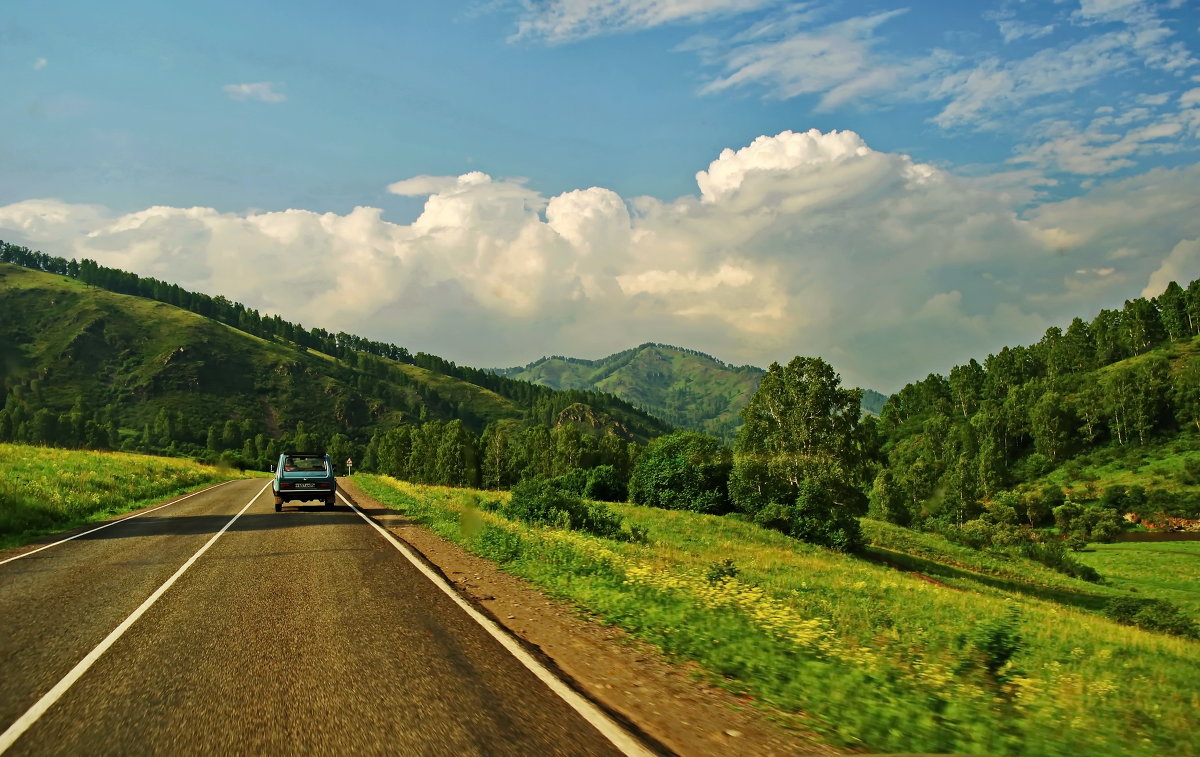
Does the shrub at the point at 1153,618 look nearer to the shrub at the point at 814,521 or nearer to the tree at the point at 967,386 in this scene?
the shrub at the point at 814,521

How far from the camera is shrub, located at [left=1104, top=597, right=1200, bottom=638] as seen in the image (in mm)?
31875

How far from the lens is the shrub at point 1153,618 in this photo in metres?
31.9

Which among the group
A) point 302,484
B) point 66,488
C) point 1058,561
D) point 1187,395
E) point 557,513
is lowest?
point 1058,561

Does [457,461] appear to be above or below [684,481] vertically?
below

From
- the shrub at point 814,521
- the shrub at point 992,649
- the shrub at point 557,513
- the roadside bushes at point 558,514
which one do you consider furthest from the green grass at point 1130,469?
the shrub at point 992,649

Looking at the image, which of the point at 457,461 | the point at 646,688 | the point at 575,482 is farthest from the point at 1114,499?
the point at 646,688

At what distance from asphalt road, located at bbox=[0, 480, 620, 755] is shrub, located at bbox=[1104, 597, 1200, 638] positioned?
1394 inches

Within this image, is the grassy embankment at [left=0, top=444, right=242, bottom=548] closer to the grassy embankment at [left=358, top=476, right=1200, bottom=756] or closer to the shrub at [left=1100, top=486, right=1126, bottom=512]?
the grassy embankment at [left=358, top=476, right=1200, bottom=756]

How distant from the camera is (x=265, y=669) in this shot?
746 cm

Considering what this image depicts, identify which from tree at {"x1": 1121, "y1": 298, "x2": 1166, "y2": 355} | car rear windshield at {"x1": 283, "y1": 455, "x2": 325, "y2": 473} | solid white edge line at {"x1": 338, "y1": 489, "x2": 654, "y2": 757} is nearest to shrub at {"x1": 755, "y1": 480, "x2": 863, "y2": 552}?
car rear windshield at {"x1": 283, "y1": 455, "x2": 325, "y2": 473}

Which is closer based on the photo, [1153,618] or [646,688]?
[646,688]

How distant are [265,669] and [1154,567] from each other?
309 feet

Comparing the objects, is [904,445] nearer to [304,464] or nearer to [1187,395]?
[1187,395]

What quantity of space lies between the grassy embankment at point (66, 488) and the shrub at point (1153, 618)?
149 ft
